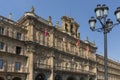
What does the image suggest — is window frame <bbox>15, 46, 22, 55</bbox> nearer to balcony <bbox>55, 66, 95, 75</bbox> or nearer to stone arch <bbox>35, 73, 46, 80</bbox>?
stone arch <bbox>35, 73, 46, 80</bbox>

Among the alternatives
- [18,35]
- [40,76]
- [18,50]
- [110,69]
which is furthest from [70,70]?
[110,69]

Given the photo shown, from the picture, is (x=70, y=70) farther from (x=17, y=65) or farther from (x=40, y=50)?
(x=17, y=65)

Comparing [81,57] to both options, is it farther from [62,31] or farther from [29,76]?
[29,76]

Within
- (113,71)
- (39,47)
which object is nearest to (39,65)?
(39,47)

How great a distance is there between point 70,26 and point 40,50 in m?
15.6

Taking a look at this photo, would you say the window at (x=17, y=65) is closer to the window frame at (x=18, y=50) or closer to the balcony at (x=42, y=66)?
the window frame at (x=18, y=50)

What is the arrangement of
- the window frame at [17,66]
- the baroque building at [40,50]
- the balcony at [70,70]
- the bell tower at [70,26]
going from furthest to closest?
the bell tower at [70,26] → the balcony at [70,70] → the window frame at [17,66] → the baroque building at [40,50]

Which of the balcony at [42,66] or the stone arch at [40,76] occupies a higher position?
the balcony at [42,66]

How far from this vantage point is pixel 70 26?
188ft

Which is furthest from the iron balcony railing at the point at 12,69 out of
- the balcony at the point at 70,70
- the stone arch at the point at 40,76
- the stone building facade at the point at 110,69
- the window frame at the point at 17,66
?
the stone building facade at the point at 110,69

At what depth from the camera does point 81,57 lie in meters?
58.7

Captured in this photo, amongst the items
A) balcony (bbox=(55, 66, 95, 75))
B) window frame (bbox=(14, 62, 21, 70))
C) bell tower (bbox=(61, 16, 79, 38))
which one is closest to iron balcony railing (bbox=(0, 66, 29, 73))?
window frame (bbox=(14, 62, 21, 70))

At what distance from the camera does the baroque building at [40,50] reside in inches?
1502

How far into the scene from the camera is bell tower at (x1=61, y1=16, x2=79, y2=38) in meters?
55.3
